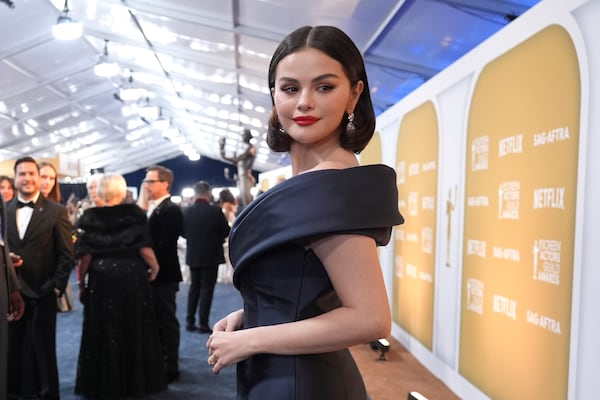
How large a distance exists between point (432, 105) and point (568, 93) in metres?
1.84

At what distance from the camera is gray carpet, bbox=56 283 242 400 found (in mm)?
3637

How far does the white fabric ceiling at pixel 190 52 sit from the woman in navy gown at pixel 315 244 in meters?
3.69

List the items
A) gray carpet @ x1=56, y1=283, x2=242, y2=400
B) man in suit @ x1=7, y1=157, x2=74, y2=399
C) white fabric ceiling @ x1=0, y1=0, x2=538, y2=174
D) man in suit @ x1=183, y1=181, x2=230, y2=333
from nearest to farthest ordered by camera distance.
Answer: man in suit @ x1=7, y1=157, x2=74, y2=399 < gray carpet @ x1=56, y1=283, x2=242, y2=400 < white fabric ceiling @ x1=0, y1=0, x2=538, y2=174 < man in suit @ x1=183, y1=181, x2=230, y2=333

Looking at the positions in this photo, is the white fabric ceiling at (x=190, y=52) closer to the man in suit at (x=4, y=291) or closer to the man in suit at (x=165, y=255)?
the man in suit at (x=165, y=255)

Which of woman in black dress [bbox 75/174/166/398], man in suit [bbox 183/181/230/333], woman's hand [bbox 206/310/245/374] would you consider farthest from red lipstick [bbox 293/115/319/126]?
man in suit [bbox 183/181/230/333]

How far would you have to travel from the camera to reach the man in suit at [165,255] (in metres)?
3.77

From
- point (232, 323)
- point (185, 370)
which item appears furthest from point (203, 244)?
point (232, 323)

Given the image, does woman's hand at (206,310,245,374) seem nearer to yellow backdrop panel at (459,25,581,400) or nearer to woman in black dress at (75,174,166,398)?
yellow backdrop panel at (459,25,581,400)

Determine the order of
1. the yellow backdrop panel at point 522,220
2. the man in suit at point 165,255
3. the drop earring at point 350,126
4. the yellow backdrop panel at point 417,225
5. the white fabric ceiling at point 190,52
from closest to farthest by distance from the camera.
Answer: the drop earring at point 350,126, the yellow backdrop panel at point 522,220, the man in suit at point 165,255, the yellow backdrop panel at point 417,225, the white fabric ceiling at point 190,52

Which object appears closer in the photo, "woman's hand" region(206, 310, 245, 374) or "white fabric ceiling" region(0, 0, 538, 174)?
"woman's hand" region(206, 310, 245, 374)

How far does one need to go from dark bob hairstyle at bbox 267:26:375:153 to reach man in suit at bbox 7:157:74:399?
2.52m

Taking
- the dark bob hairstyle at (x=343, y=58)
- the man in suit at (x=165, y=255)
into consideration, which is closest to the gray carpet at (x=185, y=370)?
the man in suit at (x=165, y=255)

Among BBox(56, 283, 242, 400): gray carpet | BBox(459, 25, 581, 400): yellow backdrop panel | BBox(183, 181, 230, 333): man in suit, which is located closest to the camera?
BBox(459, 25, 581, 400): yellow backdrop panel

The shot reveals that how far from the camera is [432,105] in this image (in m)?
4.19
